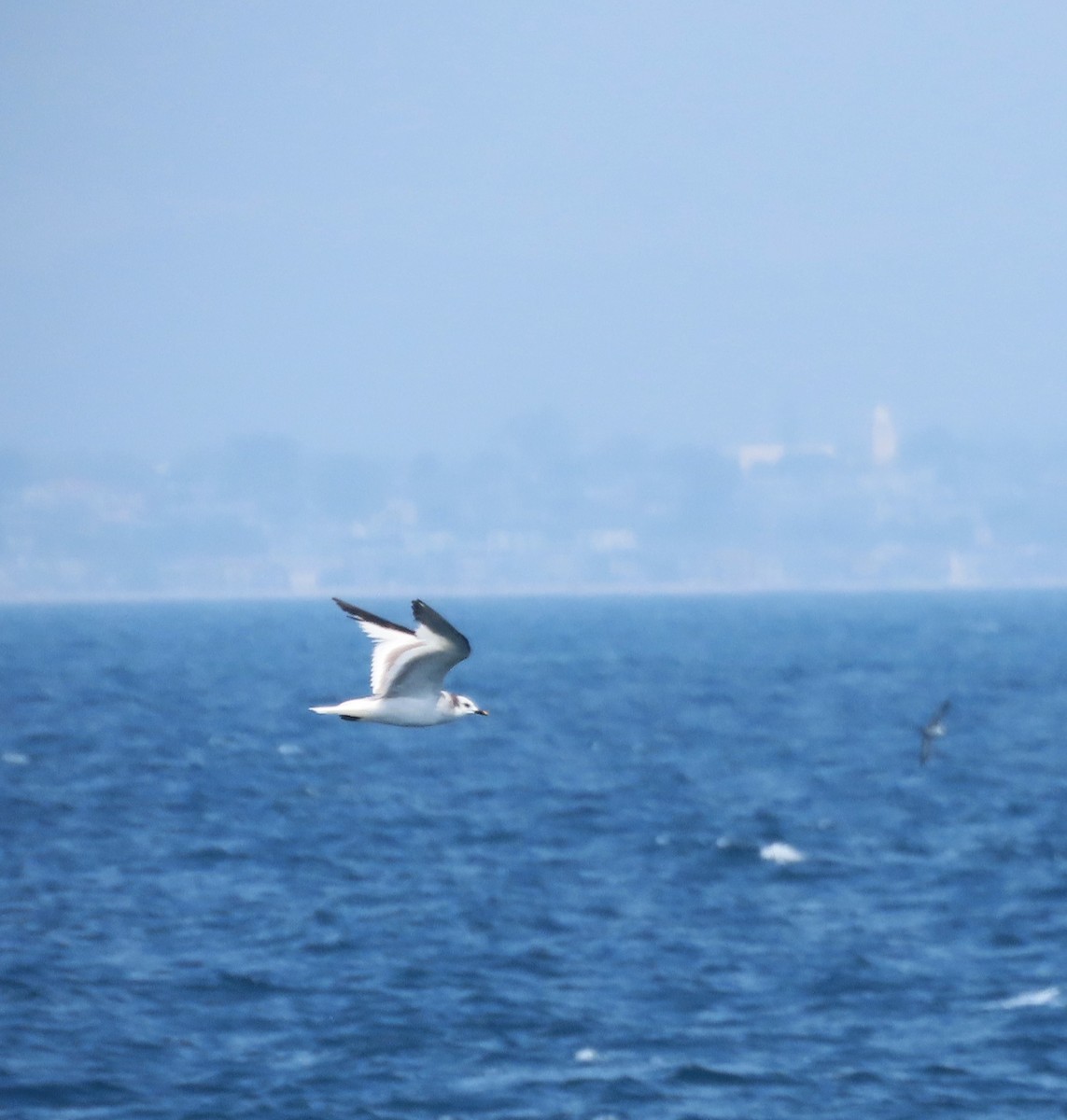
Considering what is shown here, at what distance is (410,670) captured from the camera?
1875cm

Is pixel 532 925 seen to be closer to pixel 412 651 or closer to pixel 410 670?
pixel 410 670

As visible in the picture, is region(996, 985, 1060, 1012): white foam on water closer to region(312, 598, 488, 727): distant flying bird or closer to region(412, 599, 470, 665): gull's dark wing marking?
region(312, 598, 488, 727): distant flying bird

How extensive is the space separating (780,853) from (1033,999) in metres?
15.4

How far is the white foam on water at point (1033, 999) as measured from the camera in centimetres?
3222

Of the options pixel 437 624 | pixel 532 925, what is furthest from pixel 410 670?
pixel 532 925

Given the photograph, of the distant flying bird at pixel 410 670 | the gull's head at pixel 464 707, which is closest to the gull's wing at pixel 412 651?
the distant flying bird at pixel 410 670

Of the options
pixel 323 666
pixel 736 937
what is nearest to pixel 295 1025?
pixel 736 937

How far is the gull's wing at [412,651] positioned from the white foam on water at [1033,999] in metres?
17.0

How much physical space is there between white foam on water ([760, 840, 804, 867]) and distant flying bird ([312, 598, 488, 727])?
2797cm

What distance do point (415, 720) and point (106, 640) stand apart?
18575 centimetres

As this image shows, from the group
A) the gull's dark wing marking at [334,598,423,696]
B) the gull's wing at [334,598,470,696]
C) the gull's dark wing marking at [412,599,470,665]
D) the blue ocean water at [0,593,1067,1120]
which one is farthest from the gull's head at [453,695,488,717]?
the blue ocean water at [0,593,1067,1120]

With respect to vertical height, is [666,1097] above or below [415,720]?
below

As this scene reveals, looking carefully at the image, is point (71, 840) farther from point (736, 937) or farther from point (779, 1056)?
point (779, 1056)

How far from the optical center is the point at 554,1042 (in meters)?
30.5
